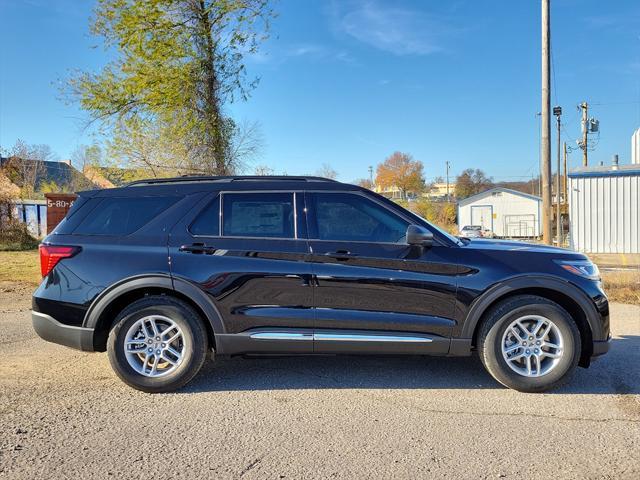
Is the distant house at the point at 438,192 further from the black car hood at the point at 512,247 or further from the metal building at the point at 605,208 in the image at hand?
the black car hood at the point at 512,247

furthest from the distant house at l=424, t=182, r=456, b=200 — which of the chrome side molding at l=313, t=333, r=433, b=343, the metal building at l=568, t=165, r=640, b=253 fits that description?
the chrome side molding at l=313, t=333, r=433, b=343

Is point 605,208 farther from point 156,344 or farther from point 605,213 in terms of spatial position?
point 156,344

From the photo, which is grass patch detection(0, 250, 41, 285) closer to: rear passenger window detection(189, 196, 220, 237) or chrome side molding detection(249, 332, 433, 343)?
rear passenger window detection(189, 196, 220, 237)

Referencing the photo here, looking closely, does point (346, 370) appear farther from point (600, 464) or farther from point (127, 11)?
point (127, 11)

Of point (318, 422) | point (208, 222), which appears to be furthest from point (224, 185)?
point (318, 422)

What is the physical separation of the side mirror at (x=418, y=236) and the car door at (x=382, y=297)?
0.26 ft

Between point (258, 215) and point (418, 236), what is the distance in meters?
1.41

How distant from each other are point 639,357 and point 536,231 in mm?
50189

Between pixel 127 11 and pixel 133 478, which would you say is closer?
pixel 133 478

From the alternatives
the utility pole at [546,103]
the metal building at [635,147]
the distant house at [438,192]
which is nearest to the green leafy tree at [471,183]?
the distant house at [438,192]

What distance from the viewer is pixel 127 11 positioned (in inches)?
432

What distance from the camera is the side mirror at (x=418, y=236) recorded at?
4.16 metres

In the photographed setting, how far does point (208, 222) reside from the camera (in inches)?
175

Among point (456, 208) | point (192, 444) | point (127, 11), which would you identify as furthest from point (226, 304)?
point (456, 208)
